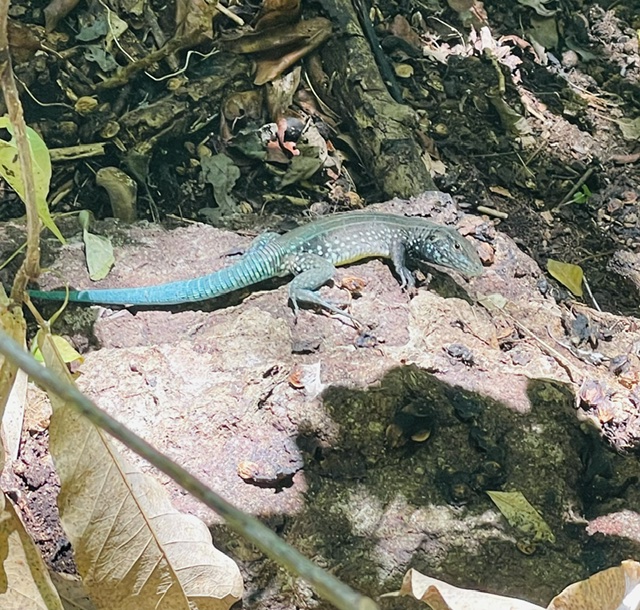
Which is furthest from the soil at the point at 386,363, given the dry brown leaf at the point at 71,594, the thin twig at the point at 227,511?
the thin twig at the point at 227,511

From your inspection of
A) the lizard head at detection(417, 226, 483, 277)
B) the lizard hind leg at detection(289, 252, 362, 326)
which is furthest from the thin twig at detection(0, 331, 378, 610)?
the lizard head at detection(417, 226, 483, 277)

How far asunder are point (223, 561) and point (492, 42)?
5021 mm

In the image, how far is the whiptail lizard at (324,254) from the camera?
3.61 meters

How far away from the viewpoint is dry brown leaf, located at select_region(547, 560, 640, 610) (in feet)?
4.50

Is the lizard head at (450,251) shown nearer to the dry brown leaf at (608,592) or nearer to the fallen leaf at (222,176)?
the fallen leaf at (222,176)

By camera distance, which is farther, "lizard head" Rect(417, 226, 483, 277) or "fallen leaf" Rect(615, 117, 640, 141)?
"fallen leaf" Rect(615, 117, 640, 141)

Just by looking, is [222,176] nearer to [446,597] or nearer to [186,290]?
[186,290]

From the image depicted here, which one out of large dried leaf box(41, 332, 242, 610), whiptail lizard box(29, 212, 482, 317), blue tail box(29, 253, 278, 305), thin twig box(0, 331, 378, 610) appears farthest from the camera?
whiptail lizard box(29, 212, 482, 317)

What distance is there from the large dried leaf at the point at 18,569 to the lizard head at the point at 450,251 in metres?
2.83

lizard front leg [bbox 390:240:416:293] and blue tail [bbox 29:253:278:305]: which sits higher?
blue tail [bbox 29:253:278:305]

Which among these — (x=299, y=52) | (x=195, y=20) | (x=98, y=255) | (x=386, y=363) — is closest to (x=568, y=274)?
(x=386, y=363)

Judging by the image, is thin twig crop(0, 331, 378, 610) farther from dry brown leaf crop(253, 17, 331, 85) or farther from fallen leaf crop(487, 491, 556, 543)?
dry brown leaf crop(253, 17, 331, 85)

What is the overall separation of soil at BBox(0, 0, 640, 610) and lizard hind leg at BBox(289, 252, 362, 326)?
8 cm

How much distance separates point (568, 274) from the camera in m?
4.50
